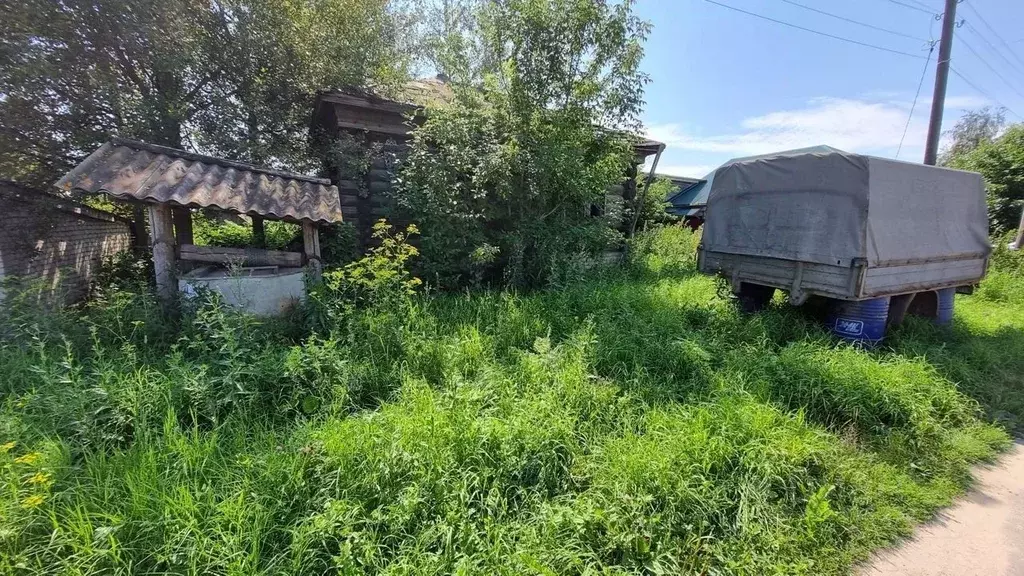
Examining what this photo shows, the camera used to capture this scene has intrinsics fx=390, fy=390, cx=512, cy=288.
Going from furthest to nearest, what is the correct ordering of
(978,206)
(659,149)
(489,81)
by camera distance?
(659,149) < (489,81) < (978,206)

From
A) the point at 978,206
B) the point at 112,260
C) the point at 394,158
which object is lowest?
the point at 112,260

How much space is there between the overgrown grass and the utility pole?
7.08 m

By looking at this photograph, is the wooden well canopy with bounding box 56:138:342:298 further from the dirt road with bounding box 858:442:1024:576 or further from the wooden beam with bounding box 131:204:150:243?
the dirt road with bounding box 858:442:1024:576

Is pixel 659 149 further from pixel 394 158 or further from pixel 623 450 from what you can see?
pixel 623 450

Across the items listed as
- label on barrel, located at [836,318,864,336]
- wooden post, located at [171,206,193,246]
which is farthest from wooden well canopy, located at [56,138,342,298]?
label on barrel, located at [836,318,864,336]

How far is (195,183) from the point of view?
12.9 feet

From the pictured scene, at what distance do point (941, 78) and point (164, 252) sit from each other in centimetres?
1443

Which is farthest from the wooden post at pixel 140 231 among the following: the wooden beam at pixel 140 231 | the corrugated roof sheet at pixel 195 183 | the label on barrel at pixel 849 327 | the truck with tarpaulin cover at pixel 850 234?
the label on barrel at pixel 849 327

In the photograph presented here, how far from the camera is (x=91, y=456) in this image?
2221 mm

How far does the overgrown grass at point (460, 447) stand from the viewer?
192cm

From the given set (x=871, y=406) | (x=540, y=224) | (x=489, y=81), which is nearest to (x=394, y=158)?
(x=489, y=81)

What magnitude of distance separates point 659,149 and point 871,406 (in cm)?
716

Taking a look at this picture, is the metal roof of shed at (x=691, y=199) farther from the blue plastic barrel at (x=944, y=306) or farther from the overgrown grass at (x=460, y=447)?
the overgrown grass at (x=460, y=447)

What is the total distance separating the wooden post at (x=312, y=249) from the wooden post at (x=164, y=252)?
1232 mm
